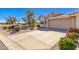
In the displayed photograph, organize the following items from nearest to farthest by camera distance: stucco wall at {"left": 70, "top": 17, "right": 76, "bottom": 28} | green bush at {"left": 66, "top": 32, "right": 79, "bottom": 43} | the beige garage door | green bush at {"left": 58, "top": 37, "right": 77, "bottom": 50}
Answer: green bush at {"left": 58, "top": 37, "right": 77, "bottom": 50} → green bush at {"left": 66, "top": 32, "right": 79, "bottom": 43} → stucco wall at {"left": 70, "top": 17, "right": 76, "bottom": 28} → the beige garage door

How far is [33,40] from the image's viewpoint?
13.7 feet

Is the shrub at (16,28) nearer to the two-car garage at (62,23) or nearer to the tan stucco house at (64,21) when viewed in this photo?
the tan stucco house at (64,21)

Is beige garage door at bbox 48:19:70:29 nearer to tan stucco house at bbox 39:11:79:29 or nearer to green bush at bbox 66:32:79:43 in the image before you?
tan stucco house at bbox 39:11:79:29

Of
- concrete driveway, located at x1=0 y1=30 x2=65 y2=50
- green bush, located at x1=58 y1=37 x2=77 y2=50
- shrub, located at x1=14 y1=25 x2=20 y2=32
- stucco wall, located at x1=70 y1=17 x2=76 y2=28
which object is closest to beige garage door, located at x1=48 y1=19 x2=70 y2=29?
stucco wall, located at x1=70 y1=17 x2=76 y2=28

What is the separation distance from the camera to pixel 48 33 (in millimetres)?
4238

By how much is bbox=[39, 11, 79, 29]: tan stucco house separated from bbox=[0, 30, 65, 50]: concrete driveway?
0.30 m

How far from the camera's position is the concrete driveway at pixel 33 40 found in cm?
403

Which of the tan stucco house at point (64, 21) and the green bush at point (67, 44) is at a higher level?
the tan stucco house at point (64, 21)

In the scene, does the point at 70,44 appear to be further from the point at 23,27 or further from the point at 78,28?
the point at 23,27

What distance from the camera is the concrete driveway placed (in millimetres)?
4031

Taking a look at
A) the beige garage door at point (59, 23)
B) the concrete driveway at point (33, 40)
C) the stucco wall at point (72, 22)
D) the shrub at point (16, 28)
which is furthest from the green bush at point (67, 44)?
the shrub at point (16, 28)

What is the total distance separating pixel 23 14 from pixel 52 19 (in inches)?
41.9

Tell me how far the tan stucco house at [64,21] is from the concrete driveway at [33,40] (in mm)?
304
